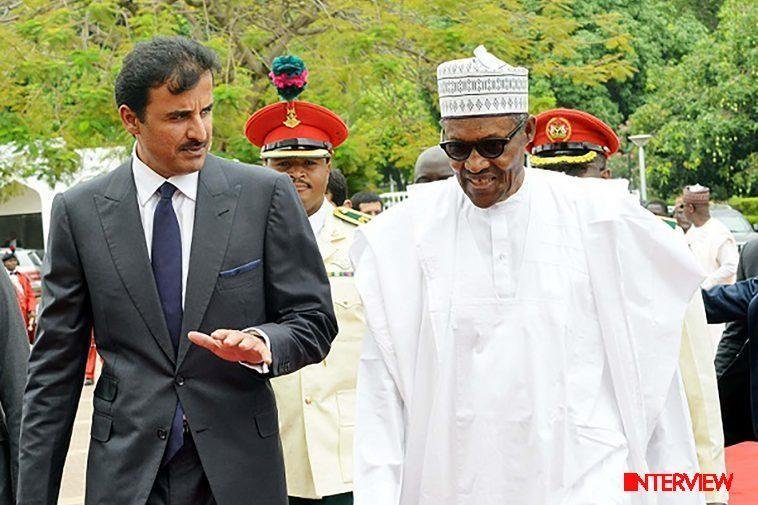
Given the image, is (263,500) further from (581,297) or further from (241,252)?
(581,297)

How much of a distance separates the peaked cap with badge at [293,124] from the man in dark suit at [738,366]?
1.72 metres

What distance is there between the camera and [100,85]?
45.8 feet

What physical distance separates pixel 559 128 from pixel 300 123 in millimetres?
1162

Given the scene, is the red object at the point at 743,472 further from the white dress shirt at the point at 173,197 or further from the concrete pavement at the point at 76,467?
the white dress shirt at the point at 173,197

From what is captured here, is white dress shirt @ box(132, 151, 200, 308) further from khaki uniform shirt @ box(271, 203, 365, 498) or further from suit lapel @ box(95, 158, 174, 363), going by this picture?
khaki uniform shirt @ box(271, 203, 365, 498)

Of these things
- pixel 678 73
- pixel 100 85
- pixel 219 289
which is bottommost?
pixel 219 289

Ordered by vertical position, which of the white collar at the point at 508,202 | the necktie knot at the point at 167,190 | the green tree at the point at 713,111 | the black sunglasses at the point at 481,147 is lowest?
the white collar at the point at 508,202

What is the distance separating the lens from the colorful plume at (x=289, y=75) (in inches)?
229

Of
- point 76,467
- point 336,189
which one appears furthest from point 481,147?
point 76,467

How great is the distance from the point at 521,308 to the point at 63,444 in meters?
1.38

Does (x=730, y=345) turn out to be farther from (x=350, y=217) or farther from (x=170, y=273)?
(x=170, y=273)

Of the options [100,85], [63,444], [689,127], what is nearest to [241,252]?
[63,444]

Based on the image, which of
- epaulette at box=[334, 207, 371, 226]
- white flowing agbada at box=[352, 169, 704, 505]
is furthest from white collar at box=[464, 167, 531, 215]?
epaulette at box=[334, 207, 371, 226]

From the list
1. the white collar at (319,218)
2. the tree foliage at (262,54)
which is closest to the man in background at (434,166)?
the white collar at (319,218)
